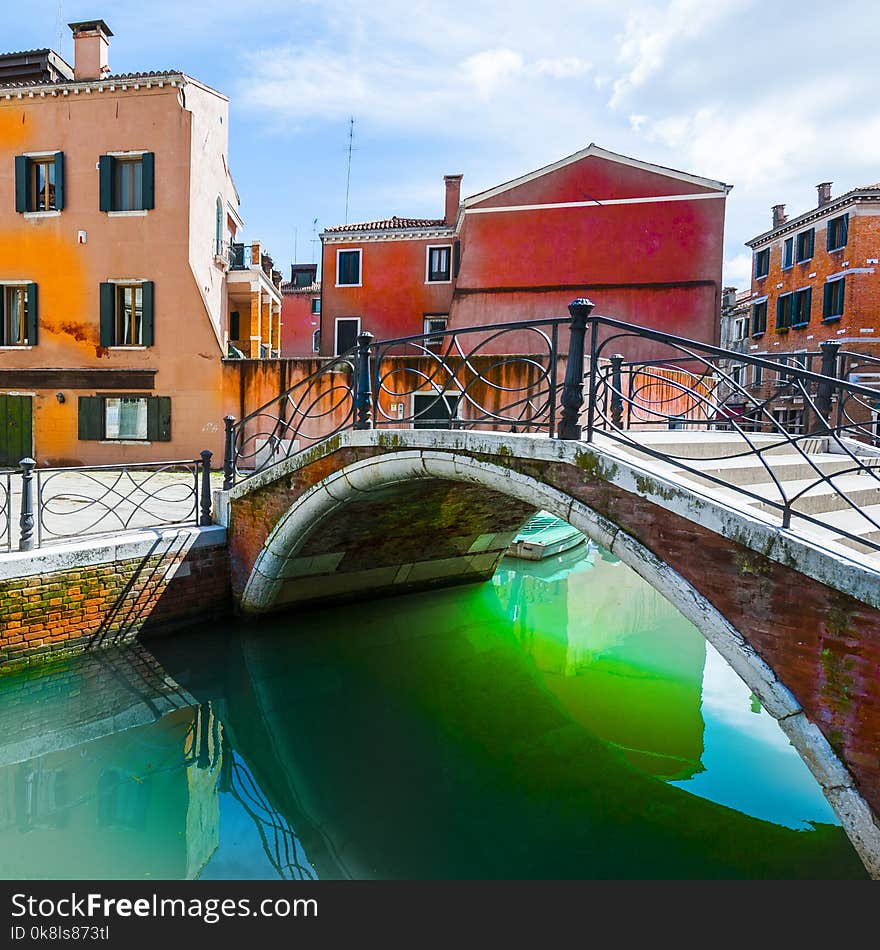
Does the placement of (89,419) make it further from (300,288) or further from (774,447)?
(300,288)

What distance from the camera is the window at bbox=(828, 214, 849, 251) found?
2238 cm

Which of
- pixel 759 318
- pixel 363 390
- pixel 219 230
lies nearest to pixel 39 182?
pixel 219 230

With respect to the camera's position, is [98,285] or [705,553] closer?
[705,553]

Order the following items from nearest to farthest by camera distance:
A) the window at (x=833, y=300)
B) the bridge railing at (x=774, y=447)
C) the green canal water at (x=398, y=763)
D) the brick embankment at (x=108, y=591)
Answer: the bridge railing at (x=774, y=447), the green canal water at (x=398, y=763), the brick embankment at (x=108, y=591), the window at (x=833, y=300)

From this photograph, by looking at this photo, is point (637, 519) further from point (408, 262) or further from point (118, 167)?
point (408, 262)

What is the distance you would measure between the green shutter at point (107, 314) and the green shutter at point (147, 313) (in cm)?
68

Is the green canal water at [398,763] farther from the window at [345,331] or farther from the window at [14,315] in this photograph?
the window at [345,331]

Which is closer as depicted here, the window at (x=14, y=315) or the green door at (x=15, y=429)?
the green door at (x=15, y=429)

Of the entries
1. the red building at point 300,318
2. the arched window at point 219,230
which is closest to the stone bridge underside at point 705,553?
the arched window at point 219,230

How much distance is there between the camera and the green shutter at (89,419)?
15422 millimetres

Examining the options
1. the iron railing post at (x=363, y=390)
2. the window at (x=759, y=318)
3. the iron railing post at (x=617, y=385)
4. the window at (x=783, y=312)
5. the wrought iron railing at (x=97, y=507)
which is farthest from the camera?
the window at (x=759, y=318)

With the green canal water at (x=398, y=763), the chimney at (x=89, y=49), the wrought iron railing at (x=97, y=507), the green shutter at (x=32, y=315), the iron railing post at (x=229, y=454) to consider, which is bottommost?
the green canal water at (x=398, y=763)

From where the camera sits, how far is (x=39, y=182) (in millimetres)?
15664

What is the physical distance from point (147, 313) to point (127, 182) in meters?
2.96
